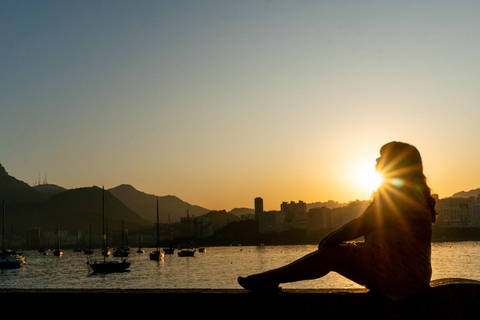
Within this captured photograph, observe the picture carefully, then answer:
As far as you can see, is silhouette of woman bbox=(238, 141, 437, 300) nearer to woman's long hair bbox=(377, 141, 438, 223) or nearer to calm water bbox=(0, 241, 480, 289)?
woman's long hair bbox=(377, 141, 438, 223)

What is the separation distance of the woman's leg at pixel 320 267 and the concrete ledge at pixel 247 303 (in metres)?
0.13

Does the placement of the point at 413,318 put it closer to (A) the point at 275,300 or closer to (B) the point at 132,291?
(A) the point at 275,300

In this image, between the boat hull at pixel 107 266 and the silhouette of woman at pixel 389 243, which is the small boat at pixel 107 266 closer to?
the boat hull at pixel 107 266

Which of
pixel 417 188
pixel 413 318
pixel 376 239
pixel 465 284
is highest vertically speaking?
pixel 417 188

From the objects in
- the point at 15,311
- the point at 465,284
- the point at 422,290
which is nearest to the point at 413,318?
the point at 422,290

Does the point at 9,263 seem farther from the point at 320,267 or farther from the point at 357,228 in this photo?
the point at 357,228

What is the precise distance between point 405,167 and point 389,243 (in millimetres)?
579

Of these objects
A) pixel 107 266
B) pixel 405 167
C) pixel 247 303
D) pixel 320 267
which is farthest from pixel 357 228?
pixel 107 266

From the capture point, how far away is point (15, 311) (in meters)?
3.69

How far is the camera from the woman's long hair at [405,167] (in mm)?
3594

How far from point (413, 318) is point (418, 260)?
416 millimetres

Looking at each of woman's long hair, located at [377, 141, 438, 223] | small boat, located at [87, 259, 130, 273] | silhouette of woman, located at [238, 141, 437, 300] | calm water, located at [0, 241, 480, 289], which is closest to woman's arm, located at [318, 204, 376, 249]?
silhouette of woman, located at [238, 141, 437, 300]

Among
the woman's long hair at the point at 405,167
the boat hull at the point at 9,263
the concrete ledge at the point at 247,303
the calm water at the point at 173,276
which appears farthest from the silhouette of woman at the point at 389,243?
the boat hull at the point at 9,263

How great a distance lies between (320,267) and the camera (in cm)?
362
